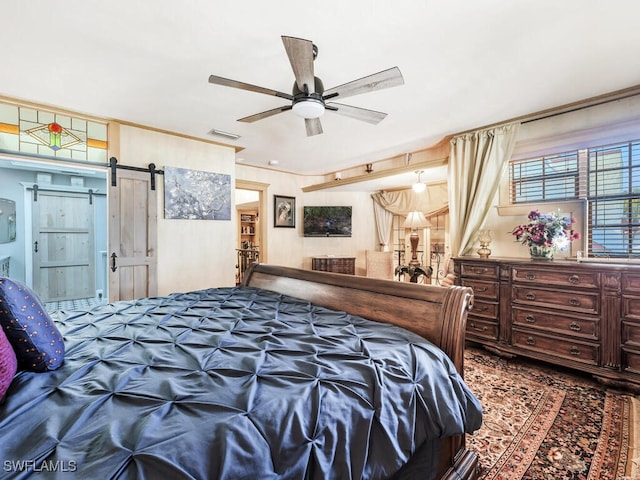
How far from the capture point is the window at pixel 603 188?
2.77 m

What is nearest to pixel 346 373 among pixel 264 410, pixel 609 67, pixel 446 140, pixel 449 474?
pixel 264 410

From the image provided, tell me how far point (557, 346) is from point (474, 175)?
6.51ft

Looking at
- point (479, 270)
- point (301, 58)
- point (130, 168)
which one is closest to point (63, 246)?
point (130, 168)

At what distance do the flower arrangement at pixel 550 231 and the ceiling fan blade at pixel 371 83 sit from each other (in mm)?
2085

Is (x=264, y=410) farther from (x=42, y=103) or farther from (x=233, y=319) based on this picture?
(x=42, y=103)

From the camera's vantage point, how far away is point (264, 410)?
85cm

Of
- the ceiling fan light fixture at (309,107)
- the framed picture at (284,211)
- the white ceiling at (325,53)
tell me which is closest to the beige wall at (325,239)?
the framed picture at (284,211)

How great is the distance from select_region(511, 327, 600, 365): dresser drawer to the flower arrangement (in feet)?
2.92

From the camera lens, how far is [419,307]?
1.61m

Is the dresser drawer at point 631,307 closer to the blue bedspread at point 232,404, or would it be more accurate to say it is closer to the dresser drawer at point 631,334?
the dresser drawer at point 631,334

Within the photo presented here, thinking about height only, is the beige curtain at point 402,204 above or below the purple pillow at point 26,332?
above

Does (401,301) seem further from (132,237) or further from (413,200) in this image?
(413,200)

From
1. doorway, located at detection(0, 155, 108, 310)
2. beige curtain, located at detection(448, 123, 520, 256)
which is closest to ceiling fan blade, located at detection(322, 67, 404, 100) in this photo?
beige curtain, located at detection(448, 123, 520, 256)

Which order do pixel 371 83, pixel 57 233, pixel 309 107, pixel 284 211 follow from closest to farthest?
pixel 371 83
pixel 309 107
pixel 57 233
pixel 284 211
